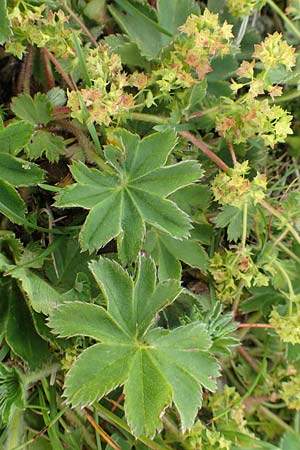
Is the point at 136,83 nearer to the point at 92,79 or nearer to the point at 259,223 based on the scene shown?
the point at 92,79

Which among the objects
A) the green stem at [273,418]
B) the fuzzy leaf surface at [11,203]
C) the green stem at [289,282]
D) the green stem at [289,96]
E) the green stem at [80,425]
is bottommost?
the green stem at [273,418]

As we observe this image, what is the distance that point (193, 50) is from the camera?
1321 millimetres

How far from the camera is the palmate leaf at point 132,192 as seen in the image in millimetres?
1294

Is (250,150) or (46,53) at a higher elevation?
(46,53)

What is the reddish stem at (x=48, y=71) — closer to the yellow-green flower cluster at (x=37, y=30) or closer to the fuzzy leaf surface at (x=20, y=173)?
the yellow-green flower cluster at (x=37, y=30)

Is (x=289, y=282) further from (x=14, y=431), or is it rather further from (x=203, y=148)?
(x=14, y=431)

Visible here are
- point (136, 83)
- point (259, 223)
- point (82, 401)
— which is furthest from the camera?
point (259, 223)

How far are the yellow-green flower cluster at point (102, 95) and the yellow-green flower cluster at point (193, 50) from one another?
0.10 metres

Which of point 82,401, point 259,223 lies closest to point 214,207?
point 259,223

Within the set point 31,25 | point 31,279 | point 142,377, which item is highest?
point 31,25

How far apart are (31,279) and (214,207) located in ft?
1.76

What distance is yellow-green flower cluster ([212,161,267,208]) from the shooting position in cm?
134

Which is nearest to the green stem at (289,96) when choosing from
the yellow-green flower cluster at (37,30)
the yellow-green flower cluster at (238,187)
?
the yellow-green flower cluster at (238,187)

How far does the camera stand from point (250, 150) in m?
1.60
